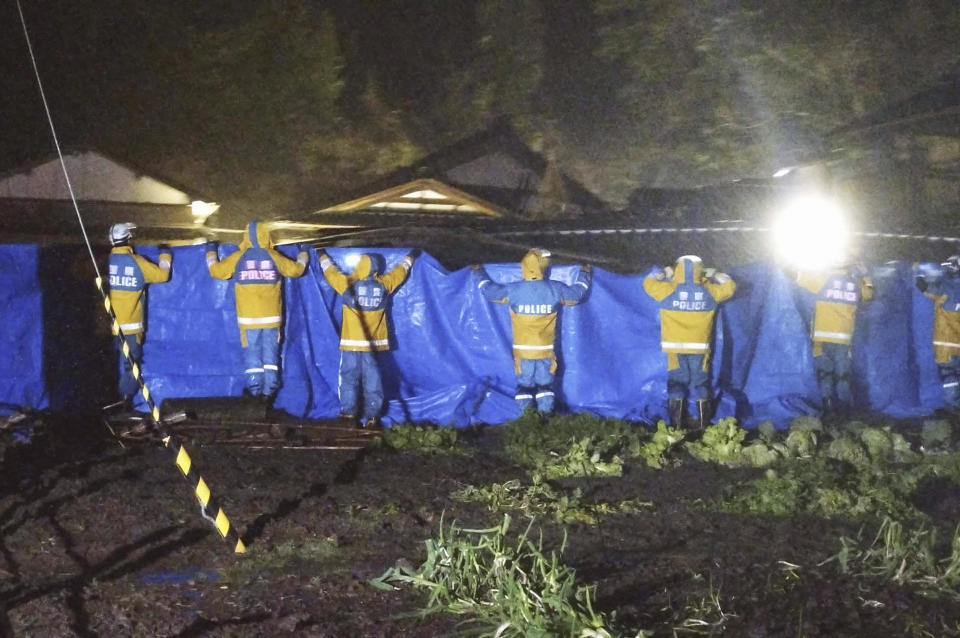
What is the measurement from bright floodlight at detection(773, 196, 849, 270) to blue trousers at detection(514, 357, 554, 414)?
314 cm

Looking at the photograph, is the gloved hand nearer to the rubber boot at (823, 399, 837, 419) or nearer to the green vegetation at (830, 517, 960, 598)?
the rubber boot at (823, 399, 837, 419)

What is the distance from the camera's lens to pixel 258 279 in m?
9.17

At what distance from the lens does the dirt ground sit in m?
4.49

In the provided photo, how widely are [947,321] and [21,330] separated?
34.4 ft

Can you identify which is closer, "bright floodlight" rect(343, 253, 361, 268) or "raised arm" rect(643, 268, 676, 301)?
"raised arm" rect(643, 268, 676, 301)

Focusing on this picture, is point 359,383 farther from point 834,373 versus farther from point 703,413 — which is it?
point 834,373

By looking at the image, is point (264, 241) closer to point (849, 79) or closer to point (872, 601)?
point (872, 601)

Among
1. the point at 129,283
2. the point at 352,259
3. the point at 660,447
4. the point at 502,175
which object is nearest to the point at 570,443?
the point at 660,447

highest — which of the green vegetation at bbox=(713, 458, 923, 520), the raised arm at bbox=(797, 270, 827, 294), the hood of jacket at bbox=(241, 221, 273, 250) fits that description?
the hood of jacket at bbox=(241, 221, 273, 250)

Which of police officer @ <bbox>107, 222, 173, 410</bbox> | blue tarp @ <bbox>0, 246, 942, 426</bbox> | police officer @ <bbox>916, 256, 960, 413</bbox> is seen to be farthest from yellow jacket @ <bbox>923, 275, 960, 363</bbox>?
police officer @ <bbox>107, 222, 173, 410</bbox>

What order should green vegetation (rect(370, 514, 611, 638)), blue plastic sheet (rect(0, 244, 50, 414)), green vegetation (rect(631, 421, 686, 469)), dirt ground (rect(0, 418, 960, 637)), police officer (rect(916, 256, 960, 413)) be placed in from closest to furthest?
1. green vegetation (rect(370, 514, 611, 638))
2. dirt ground (rect(0, 418, 960, 637))
3. green vegetation (rect(631, 421, 686, 469))
4. blue plastic sheet (rect(0, 244, 50, 414))
5. police officer (rect(916, 256, 960, 413))

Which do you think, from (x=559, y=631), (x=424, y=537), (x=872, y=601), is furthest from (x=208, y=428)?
(x=872, y=601)

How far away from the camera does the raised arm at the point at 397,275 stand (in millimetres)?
9336

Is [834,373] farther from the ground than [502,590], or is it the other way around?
[834,373]
